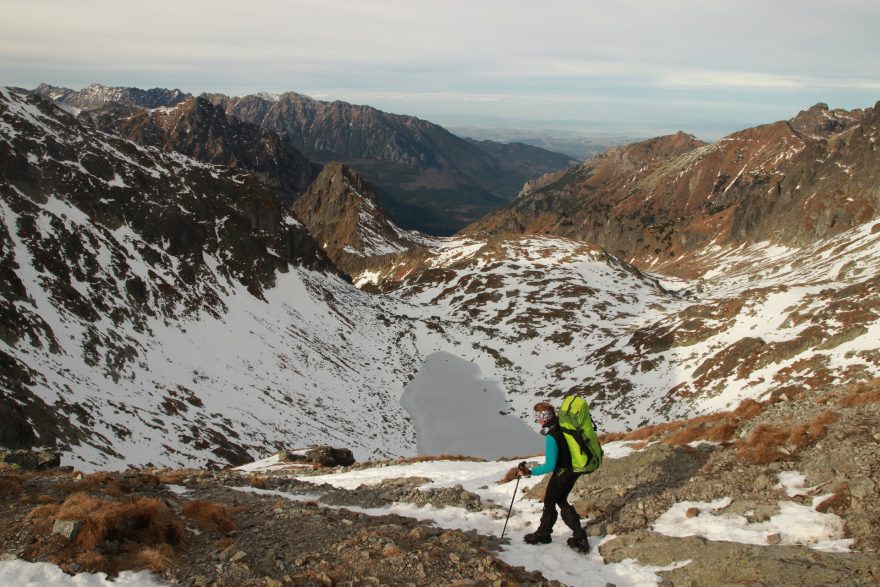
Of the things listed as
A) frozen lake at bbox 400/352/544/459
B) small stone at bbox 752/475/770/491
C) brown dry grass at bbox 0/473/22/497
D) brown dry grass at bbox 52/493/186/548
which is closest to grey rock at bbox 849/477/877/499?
small stone at bbox 752/475/770/491

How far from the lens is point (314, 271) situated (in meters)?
90.2

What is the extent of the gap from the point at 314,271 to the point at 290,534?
263ft

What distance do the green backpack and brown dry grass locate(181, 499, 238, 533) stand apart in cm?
757

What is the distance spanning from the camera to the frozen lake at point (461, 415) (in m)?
50.9

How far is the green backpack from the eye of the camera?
1197 centimetres

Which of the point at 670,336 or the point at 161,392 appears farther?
the point at 670,336

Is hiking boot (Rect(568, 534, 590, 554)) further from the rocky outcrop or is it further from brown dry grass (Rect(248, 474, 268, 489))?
brown dry grass (Rect(248, 474, 268, 489))

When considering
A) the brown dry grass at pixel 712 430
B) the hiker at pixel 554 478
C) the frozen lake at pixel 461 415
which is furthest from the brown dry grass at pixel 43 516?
the frozen lake at pixel 461 415

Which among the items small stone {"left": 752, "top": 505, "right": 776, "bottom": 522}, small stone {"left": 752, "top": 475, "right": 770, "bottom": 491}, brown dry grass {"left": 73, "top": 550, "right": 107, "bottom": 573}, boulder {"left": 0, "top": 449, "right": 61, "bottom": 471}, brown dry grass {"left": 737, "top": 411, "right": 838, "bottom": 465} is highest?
brown dry grass {"left": 737, "top": 411, "right": 838, "bottom": 465}

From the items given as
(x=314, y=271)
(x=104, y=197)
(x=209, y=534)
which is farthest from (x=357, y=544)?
(x=314, y=271)

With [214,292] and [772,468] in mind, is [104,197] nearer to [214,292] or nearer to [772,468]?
[214,292]

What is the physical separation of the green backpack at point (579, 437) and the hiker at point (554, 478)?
0.50 feet

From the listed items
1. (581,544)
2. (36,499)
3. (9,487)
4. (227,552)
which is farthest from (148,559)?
(581,544)

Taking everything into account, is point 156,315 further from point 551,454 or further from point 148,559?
point 551,454
